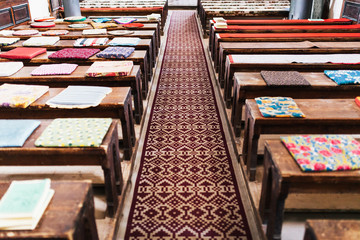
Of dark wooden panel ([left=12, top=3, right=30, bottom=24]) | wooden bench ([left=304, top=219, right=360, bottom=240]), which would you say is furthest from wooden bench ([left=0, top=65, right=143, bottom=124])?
dark wooden panel ([left=12, top=3, right=30, bottom=24])

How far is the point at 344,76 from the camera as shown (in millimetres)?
3047

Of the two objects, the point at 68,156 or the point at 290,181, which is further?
the point at 68,156

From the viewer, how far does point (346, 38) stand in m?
4.66

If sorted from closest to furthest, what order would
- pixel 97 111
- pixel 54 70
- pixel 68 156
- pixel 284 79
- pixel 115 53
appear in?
1. pixel 68 156
2. pixel 97 111
3. pixel 284 79
4. pixel 54 70
5. pixel 115 53

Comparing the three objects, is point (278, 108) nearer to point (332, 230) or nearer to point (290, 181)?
point (290, 181)

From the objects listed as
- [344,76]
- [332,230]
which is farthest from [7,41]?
[332,230]

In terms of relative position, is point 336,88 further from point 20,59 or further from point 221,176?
point 20,59

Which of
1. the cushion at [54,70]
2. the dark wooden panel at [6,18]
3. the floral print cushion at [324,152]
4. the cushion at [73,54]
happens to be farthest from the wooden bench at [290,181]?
the dark wooden panel at [6,18]

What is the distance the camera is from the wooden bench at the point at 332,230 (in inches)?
53.2

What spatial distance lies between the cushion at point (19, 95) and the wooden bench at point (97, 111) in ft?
0.14

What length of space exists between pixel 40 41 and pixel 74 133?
292 cm

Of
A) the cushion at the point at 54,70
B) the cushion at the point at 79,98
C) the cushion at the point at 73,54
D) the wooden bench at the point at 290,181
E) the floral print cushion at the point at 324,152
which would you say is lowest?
the wooden bench at the point at 290,181

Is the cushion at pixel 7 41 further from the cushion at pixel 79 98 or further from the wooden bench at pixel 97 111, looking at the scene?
the cushion at pixel 79 98

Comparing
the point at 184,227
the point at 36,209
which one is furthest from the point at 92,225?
the point at 184,227
